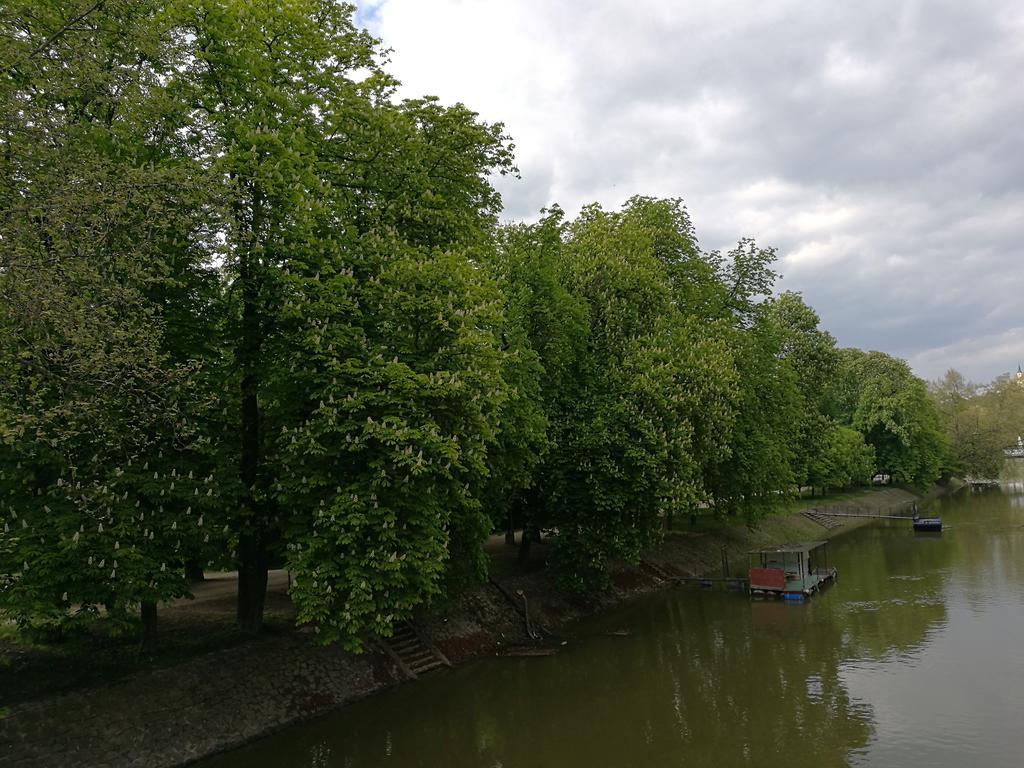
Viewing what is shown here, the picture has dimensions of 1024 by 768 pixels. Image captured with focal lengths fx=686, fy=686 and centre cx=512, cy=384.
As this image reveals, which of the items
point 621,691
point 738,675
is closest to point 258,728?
point 621,691

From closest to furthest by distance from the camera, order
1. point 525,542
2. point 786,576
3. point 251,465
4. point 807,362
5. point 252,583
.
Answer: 1. point 251,465
2. point 252,583
3. point 525,542
4. point 786,576
5. point 807,362

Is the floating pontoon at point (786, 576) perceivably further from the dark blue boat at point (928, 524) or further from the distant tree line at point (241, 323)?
the dark blue boat at point (928, 524)

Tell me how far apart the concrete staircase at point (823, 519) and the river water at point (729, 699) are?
31.2 meters

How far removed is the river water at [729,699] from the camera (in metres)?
18.0

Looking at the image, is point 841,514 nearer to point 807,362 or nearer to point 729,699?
point 807,362

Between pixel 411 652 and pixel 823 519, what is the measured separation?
53.8 m

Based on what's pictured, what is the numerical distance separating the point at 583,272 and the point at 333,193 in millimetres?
17255

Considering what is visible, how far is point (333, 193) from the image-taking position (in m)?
20.9

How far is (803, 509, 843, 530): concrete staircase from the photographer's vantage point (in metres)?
66.2

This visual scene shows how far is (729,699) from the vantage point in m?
21.7

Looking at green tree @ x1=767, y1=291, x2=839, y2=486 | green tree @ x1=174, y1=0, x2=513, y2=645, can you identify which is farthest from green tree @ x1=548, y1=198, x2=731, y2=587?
green tree @ x1=767, y1=291, x2=839, y2=486

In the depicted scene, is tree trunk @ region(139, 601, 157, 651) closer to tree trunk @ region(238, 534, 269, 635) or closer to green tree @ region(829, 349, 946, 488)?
tree trunk @ region(238, 534, 269, 635)

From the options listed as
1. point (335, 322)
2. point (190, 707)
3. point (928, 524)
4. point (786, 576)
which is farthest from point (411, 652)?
point (928, 524)

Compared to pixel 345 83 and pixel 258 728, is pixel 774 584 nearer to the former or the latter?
pixel 258 728
